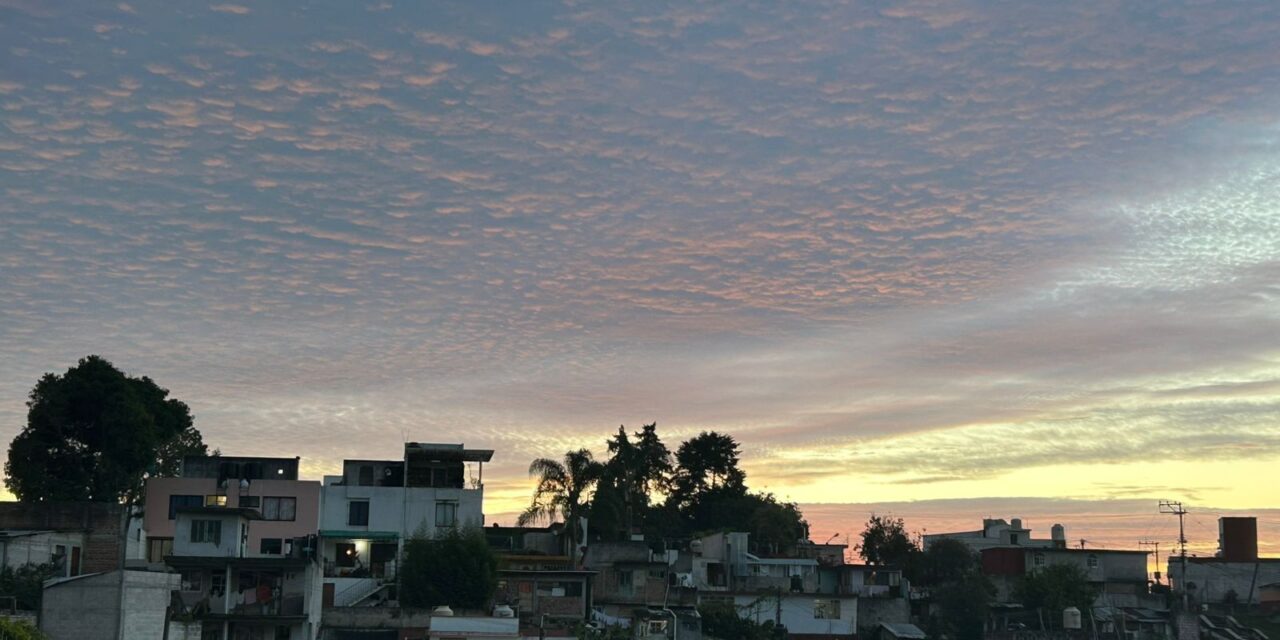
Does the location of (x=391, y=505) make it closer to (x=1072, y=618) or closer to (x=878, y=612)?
(x=878, y=612)

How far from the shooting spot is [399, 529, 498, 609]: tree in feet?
247

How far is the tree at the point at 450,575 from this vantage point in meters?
75.4

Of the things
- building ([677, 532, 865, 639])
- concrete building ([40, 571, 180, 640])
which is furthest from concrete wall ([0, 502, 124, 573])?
building ([677, 532, 865, 639])

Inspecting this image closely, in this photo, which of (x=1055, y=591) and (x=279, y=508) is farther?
(x=1055, y=591)

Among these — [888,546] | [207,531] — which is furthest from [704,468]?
[207,531]

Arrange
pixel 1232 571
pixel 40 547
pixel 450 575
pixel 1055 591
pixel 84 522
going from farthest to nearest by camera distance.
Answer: pixel 1232 571
pixel 1055 591
pixel 450 575
pixel 84 522
pixel 40 547

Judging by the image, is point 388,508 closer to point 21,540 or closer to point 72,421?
point 72,421

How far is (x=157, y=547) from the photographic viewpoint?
85.0m

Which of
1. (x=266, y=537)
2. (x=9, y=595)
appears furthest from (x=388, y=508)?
(x=9, y=595)

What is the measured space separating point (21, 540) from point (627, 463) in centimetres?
6051

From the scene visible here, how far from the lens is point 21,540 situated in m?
63.7

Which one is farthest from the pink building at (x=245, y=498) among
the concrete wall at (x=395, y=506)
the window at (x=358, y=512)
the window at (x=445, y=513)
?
the window at (x=445, y=513)

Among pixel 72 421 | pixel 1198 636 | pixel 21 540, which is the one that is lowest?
pixel 1198 636

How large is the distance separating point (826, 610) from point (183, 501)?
44978mm
